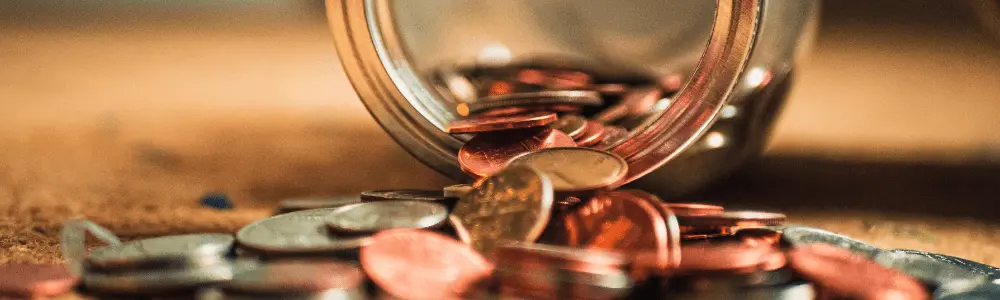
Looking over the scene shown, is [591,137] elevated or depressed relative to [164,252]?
elevated

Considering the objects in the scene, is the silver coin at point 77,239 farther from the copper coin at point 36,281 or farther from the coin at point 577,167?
the coin at point 577,167

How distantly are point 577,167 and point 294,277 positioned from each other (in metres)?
Result: 0.36

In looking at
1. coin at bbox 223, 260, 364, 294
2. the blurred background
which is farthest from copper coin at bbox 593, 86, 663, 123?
coin at bbox 223, 260, 364, 294

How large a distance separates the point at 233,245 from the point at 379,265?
20 centimetres

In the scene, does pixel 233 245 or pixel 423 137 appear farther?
pixel 423 137

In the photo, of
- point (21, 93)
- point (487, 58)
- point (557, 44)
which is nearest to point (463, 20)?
point (487, 58)

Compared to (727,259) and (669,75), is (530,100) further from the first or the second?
(669,75)

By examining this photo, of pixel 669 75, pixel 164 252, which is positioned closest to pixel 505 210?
pixel 164 252

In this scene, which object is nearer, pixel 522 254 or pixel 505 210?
pixel 522 254

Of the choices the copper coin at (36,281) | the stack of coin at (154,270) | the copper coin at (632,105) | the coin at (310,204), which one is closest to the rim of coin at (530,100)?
the copper coin at (632,105)

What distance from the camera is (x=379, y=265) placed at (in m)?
0.78

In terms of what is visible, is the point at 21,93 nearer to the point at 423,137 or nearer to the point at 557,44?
the point at 557,44

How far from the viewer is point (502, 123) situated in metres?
1.02

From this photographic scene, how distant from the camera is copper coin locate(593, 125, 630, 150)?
1.10 m
